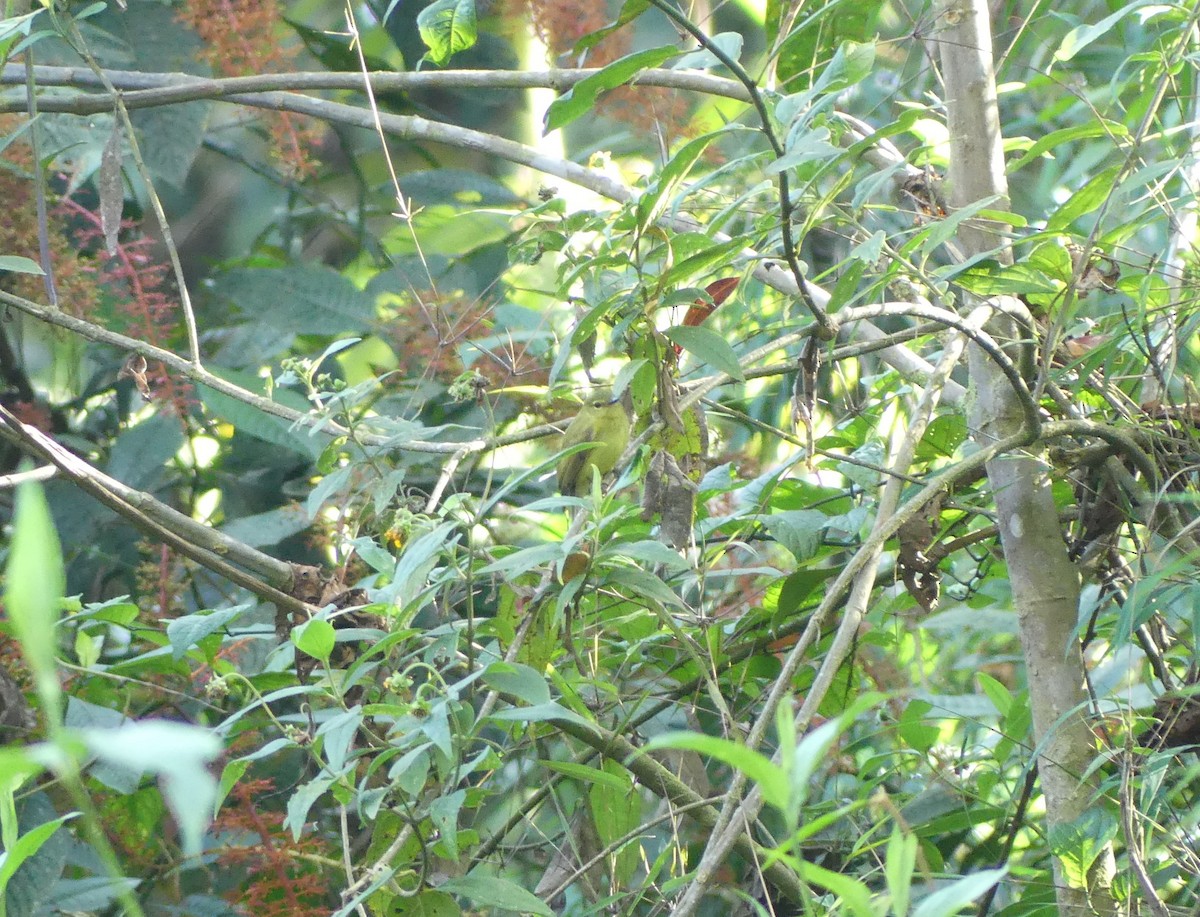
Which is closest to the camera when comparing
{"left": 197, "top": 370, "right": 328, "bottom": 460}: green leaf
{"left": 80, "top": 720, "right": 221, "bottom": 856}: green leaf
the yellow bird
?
{"left": 80, "top": 720, "right": 221, "bottom": 856}: green leaf

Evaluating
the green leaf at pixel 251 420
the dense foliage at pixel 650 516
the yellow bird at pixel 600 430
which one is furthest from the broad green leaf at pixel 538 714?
the green leaf at pixel 251 420

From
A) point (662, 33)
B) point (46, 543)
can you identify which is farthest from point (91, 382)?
point (46, 543)

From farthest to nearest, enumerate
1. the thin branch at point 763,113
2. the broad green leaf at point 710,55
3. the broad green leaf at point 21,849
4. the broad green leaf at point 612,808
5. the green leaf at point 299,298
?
the green leaf at point 299,298, the broad green leaf at point 612,808, the broad green leaf at point 710,55, the thin branch at point 763,113, the broad green leaf at point 21,849

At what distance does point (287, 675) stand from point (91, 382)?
1.09m

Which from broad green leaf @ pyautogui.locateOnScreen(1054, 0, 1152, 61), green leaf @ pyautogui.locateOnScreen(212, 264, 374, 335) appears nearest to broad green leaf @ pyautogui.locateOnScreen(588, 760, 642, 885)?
broad green leaf @ pyautogui.locateOnScreen(1054, 0, 1152, 61)

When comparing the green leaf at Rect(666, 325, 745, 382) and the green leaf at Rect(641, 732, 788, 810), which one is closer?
the green leaf at Rect(641, 732, 788, 810)

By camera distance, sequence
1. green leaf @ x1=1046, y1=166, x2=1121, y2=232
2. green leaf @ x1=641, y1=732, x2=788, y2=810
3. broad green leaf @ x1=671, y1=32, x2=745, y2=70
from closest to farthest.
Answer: green leaf @ x1=641, y1=732, x2=788, y2=810 → broad green leaf @ x1=671, y1=32, x2=745, y2=70 → green leaf @ x1=1046, y1=166, x2=1121, y2=232

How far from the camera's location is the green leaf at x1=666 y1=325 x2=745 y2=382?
0.74 m

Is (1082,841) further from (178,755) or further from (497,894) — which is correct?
(178,755)

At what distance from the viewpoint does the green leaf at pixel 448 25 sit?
891mm

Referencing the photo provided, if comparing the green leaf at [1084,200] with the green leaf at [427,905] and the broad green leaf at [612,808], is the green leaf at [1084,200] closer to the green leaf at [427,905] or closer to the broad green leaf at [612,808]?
the broad green leaf at [612,808]

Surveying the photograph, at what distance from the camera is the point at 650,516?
2.78 feet

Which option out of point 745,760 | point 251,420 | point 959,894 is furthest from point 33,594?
point 251,420

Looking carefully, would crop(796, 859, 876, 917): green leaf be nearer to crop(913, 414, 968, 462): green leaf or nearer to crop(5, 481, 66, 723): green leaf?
crop(5, 481, 66, 723): green leaf
